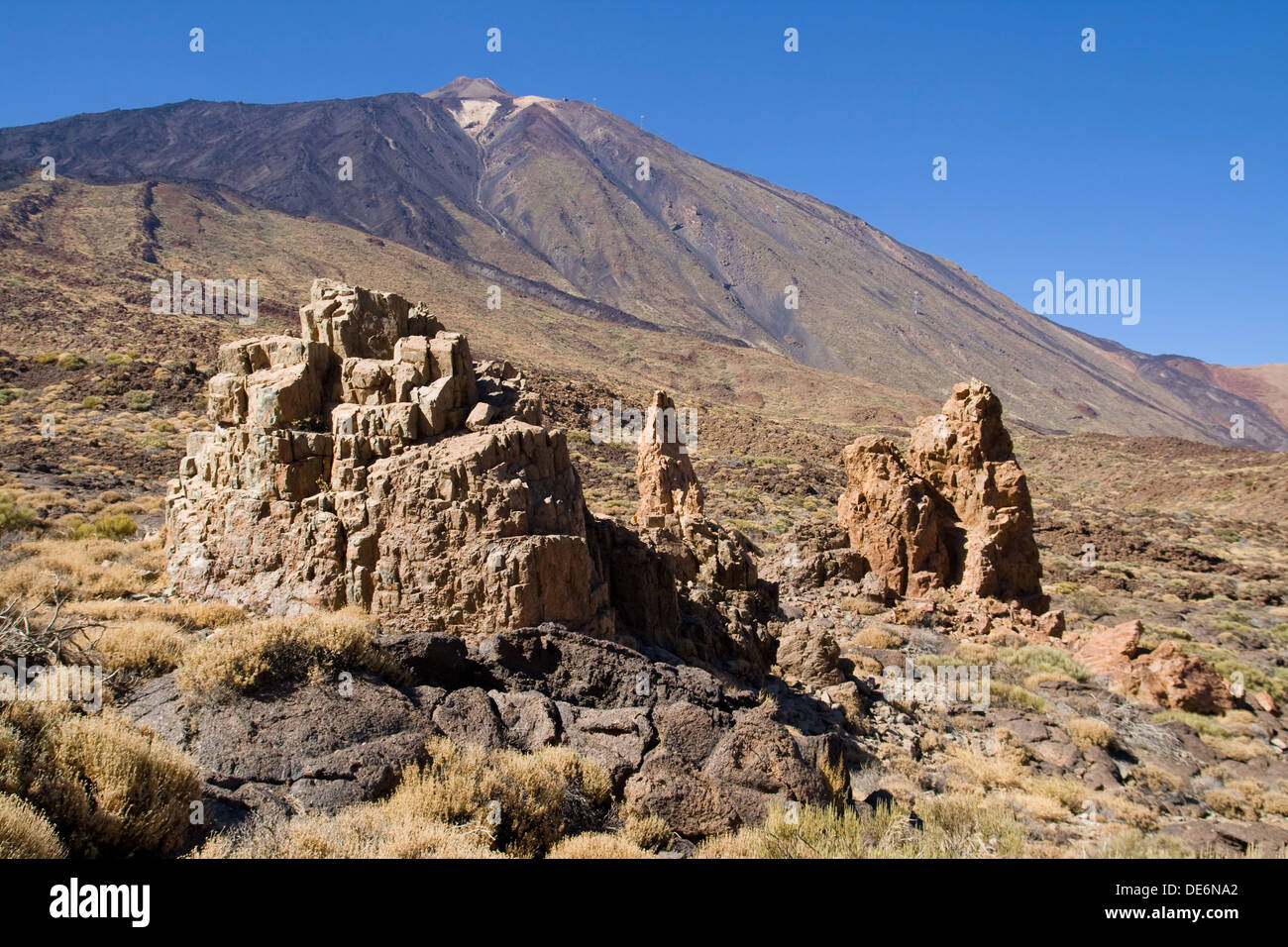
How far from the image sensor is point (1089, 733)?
398 inches

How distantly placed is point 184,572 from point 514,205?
513ft

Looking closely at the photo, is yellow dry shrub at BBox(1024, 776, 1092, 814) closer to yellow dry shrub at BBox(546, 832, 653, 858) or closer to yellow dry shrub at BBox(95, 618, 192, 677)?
yellow dry shrub at BBox(546, 832, 653, 858)

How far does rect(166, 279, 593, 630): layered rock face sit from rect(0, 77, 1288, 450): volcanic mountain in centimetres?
8025

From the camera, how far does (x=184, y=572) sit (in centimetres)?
780

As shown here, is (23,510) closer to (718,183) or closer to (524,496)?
(524,496)

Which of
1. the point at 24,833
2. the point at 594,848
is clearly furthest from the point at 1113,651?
the point at 24,833

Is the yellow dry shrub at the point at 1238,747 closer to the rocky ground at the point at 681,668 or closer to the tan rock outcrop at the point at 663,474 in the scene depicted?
the rocky ground at the point at 681,668

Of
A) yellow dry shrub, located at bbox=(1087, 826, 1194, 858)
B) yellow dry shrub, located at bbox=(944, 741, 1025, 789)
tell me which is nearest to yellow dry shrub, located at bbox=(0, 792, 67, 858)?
yellow dry shrub, located at bbox=(1087, 826, 1194, 858)

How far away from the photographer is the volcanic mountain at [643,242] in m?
121

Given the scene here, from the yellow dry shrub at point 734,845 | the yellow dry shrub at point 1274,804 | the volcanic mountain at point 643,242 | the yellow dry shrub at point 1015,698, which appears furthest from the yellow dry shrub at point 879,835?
the volcanic mountain at point 643,242

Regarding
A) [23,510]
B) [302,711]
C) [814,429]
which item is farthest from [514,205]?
[302,711]

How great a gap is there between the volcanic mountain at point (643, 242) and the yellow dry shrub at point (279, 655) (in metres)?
83.0

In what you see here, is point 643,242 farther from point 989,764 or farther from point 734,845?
point 734,845

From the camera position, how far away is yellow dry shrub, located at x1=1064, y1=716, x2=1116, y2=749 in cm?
1004
